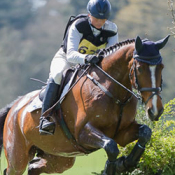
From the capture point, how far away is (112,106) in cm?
438

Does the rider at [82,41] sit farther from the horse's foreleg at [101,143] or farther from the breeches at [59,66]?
the horse's foreleg at [101,143]

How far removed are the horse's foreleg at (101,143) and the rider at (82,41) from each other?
0.54 m

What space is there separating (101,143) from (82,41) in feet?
4.29

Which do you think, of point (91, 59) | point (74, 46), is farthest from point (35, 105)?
point (91, 59)

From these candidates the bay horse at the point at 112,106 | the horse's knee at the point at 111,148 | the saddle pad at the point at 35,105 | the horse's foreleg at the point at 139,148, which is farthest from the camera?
the saddle pad at the point at 35,105

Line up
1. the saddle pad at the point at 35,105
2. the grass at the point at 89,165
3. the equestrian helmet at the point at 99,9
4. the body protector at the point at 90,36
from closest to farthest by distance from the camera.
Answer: the equestrian helmet at the point at 99,9 → the body protector at the point at 90,36 → the saddle pad at the point at 35,105 → the grass at the point at 89,165

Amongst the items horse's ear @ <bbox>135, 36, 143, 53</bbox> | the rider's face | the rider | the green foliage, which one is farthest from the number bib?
the green foliage

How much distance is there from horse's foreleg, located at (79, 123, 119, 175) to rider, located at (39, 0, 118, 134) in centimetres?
54

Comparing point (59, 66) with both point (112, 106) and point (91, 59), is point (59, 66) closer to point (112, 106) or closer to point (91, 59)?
point (91, 59)

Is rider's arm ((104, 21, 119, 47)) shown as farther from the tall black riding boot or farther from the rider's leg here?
the tall black riding boot

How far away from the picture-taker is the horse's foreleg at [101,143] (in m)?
4.15

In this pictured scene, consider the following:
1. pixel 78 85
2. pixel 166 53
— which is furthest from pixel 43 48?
pixel 78 85

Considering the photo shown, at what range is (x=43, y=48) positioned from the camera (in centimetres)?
1322

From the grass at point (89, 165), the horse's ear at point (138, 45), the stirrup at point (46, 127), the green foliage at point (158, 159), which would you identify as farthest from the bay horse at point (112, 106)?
the grass at point (89, 165)
